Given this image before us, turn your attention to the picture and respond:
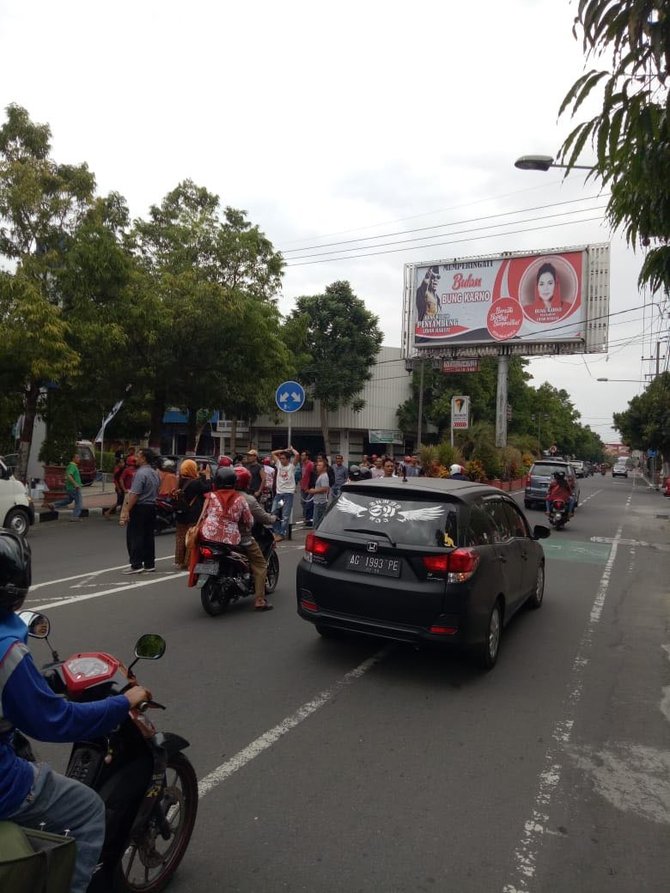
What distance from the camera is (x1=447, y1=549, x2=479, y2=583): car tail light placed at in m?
5.66

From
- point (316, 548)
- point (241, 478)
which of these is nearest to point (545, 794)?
point (316, 548)

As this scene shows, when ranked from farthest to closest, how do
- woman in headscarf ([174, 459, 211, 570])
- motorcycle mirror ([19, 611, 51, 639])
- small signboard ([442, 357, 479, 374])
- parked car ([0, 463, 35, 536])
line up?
small signboard ([442, 357, 479, 374]) < parked car ([0, 463, 35, 536]) < woman in headscarf ([174, 459, 211, 570]) < motorcycle mirror ([19, 611, 51, 639])

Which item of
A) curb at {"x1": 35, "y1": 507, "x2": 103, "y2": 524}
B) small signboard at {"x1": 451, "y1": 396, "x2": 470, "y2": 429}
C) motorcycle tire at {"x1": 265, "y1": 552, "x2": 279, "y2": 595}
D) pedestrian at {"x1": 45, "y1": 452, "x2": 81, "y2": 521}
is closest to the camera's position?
motorcycle tire at {"x1": 265, "y1": 552, "x2": 279, "y2": 595}

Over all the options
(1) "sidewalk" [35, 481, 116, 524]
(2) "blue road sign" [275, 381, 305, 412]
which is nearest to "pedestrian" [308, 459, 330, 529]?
(2) "blue road sign" [275, 381, 305, 412]

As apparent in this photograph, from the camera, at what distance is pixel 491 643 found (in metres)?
6.16

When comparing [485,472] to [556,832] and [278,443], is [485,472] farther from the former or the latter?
[556,832]

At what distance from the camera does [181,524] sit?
33.7 ft

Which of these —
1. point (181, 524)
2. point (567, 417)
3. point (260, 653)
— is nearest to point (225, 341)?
point (181, 524)

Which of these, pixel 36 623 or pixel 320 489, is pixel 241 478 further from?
pixel 320 489

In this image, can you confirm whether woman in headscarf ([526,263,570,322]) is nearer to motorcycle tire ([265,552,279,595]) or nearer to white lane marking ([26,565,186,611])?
white lane marking ([26,565,186,611])

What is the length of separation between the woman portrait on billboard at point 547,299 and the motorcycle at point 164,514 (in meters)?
24.8

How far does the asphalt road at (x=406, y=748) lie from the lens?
330cm

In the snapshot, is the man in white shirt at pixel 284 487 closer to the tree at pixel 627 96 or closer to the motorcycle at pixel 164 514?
the motorcycle at pixel 164 514

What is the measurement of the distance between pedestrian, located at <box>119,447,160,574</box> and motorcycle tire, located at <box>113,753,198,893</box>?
6.75m
